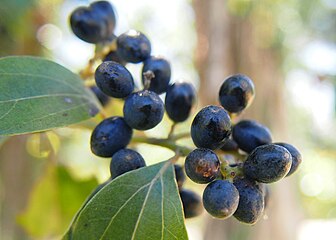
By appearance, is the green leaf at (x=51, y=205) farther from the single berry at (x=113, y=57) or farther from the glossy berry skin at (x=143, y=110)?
the glossy berry skin at (x=143, y=110)

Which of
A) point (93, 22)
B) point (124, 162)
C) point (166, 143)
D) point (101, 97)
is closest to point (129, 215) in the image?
point (124, 162)

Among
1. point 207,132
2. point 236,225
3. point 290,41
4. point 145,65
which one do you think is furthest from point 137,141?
point 290,41

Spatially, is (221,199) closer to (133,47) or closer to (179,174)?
(179,174)

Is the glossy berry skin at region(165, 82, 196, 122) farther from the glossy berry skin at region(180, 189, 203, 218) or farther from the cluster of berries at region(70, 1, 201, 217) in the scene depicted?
the glossy berry skin at region(180, 189, 203, 218)

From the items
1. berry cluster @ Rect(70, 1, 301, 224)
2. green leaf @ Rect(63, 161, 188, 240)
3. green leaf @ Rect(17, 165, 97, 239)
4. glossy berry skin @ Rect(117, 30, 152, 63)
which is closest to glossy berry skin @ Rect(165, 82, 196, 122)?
berry cluster @ Rect(70, 1, 301, 224)

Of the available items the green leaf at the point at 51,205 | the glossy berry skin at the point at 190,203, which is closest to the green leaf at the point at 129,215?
the glossy berry skin at the point at 190,203

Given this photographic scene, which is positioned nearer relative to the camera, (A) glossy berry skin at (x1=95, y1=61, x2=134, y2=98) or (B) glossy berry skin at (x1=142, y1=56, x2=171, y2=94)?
(A) glossy berry skin at (x1=95, y1=61, x2=134, y2=98)

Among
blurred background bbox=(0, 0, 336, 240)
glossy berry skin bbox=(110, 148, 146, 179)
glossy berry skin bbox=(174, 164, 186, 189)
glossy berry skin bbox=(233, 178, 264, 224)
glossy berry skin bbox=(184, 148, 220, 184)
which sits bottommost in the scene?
blurred background bbox=(0, 0, 336, 240)
